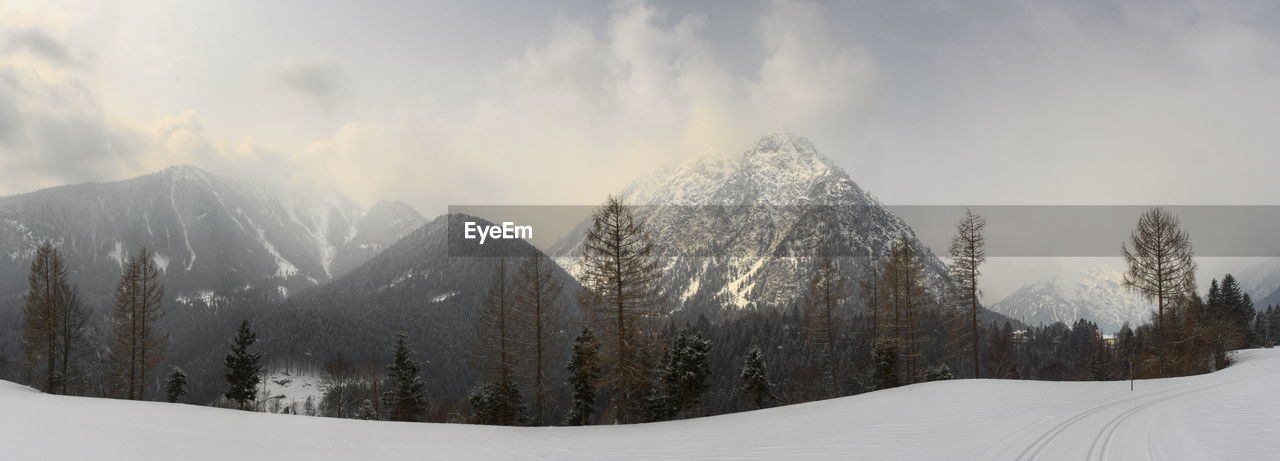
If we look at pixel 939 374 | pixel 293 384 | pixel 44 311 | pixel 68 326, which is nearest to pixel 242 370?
pixel 68 326

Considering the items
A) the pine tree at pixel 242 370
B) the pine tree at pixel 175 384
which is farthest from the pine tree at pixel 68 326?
the pine tree at pixel 175 384

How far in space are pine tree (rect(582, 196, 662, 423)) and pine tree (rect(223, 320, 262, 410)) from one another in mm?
29287

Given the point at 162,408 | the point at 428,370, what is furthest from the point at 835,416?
the point at 428,370

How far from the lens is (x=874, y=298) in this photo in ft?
112

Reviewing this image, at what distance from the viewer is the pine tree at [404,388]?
35781mm

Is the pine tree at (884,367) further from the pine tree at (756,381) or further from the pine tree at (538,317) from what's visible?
the pine tree at (538,317)

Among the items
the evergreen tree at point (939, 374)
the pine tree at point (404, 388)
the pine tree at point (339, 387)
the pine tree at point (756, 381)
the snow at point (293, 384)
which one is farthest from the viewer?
the snow at point (293, 384)

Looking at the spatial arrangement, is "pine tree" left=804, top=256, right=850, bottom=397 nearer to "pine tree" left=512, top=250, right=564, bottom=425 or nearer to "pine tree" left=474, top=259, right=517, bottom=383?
"pine tree" left=512, top=250, right=564, bottom=425

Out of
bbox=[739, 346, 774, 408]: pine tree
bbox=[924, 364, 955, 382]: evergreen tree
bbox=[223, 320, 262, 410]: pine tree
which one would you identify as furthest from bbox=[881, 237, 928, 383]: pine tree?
bbox=[223, 320, 262, 410]: pine tree

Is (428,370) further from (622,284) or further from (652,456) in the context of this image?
(652,456)

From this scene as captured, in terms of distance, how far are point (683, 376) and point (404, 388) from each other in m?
17.4

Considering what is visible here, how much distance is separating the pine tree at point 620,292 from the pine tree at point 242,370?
29287mm

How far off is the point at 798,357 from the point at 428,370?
98.8 metres

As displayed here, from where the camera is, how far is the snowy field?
11.3 m
